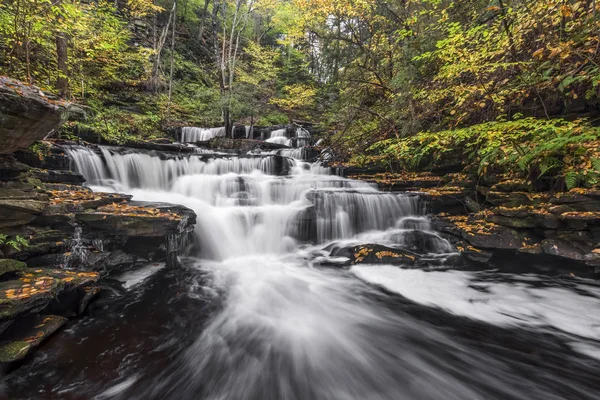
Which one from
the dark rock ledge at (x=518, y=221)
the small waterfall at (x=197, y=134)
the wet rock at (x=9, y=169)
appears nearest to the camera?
the wet rock at (x=9, y=169)

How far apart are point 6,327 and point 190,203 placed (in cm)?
517

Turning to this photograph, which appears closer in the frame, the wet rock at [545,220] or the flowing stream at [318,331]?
the flowing stream at [318,331]

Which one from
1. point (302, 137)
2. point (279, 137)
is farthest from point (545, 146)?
point (279, 137)

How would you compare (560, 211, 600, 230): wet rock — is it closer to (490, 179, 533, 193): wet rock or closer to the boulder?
(490, 179, 533, 193): wet rock

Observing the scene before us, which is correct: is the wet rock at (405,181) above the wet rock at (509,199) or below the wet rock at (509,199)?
above

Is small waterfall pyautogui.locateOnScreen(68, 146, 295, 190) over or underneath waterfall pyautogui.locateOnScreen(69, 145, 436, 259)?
over

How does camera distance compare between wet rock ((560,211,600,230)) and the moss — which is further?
wet rock ((560,211,600,230))

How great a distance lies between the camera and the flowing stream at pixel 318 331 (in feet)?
8.13

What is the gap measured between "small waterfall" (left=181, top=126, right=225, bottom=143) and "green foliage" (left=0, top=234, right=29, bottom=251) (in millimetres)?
11347

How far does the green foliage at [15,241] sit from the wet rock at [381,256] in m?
5.40

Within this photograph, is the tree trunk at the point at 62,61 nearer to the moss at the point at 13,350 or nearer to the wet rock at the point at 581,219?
the moss at the point at 13,350

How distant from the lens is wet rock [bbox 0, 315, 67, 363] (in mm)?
2465

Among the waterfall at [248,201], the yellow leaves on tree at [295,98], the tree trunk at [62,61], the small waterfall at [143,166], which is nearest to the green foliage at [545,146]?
the waterfall at [248,201]

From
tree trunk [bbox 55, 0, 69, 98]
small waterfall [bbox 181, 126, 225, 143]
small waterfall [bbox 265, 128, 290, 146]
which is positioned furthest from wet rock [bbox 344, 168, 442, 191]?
tree trunk [bbox 55, 0, 69, 98]
